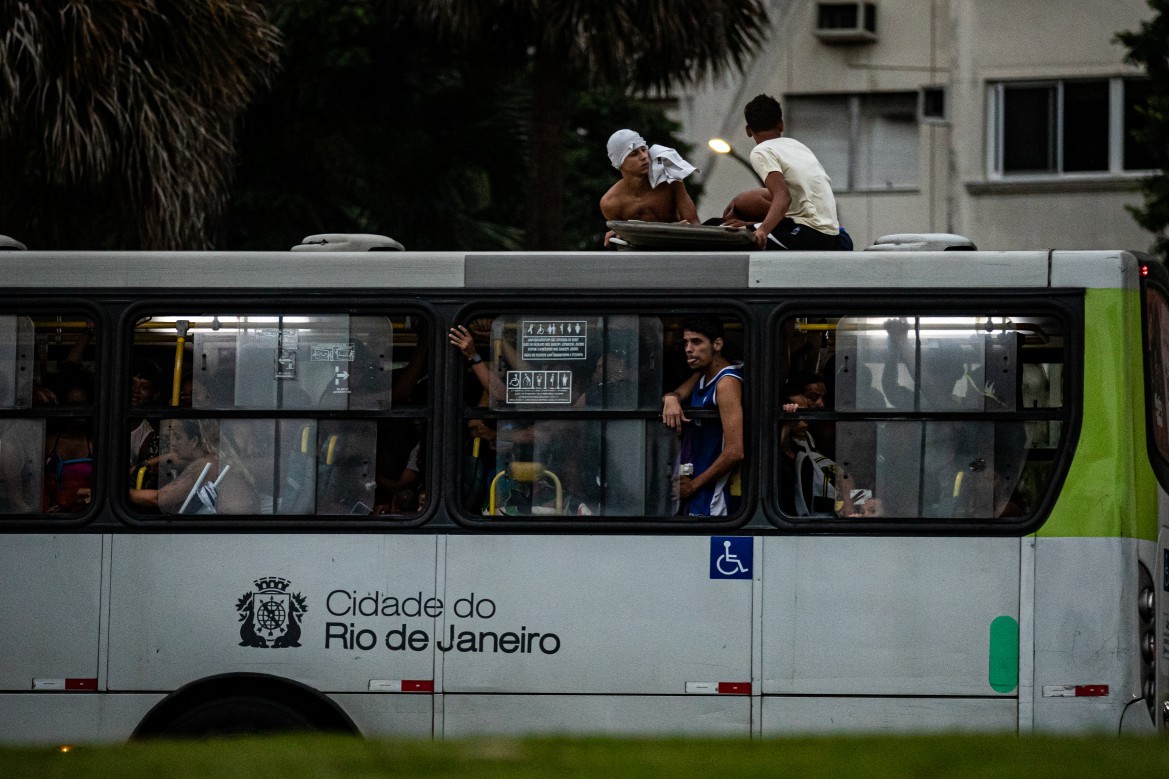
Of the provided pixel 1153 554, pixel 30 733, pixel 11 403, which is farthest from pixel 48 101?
pixel 1153 554

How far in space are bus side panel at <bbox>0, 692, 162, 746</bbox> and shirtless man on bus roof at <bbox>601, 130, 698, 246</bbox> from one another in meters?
3.23

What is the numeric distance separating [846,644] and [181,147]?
24.5ft

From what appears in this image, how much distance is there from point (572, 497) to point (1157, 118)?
45.0ft

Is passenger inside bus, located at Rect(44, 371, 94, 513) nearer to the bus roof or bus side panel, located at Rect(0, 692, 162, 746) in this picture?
the bus roof

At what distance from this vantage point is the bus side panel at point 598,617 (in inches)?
267

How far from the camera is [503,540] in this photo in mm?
6879

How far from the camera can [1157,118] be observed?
60.3ft

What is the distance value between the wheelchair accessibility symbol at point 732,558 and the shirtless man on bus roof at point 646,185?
184 centimetres

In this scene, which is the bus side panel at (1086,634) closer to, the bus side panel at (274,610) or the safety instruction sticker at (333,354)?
the bus side panel at (274,610)

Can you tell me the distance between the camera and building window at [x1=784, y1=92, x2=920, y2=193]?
24.0m

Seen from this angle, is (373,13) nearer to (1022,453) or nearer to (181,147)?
(181,147)

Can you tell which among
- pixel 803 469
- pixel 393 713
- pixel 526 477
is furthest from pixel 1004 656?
pixel 393 713

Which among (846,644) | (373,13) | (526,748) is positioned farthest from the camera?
(373,13)

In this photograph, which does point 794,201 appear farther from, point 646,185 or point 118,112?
point 118,112
